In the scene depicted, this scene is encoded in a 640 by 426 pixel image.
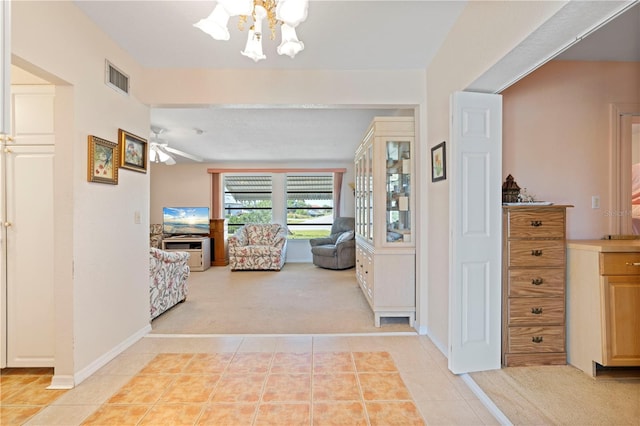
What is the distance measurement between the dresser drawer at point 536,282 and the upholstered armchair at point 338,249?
4.05 metres

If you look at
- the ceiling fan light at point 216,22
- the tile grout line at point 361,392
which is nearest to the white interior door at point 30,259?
the ceiling fan light at point 216,22

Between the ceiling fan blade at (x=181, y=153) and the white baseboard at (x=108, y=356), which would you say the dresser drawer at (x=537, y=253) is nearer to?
the white baseboard at (x=108, y=356)

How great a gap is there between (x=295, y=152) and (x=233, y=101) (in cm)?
354

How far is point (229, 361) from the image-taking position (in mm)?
2551

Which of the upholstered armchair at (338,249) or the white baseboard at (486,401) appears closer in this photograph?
the white baseboard at (486,401)

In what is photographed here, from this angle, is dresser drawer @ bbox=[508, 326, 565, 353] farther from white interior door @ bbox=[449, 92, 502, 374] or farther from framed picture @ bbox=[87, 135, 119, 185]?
framed picture @ bbox=[87, 135, 119, 185]

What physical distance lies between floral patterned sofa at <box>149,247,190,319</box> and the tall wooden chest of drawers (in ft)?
11.3

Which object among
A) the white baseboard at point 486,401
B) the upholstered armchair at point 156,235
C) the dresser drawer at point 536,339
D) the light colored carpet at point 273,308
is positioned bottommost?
the light colored carpet at point 273,308

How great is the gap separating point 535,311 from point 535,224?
66cm

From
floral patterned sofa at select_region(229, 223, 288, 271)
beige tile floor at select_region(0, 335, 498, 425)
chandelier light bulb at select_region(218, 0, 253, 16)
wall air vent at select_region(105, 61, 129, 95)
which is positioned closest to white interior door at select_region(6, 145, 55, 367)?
beige tile floor at select_region(0, 335, 498, 425)

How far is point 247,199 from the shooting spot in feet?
26.0

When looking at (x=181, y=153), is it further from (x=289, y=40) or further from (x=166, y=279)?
(x=289, y=40)

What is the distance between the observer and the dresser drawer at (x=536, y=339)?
2395 millimetres

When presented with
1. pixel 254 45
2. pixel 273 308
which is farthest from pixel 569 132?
pixel 273 308
